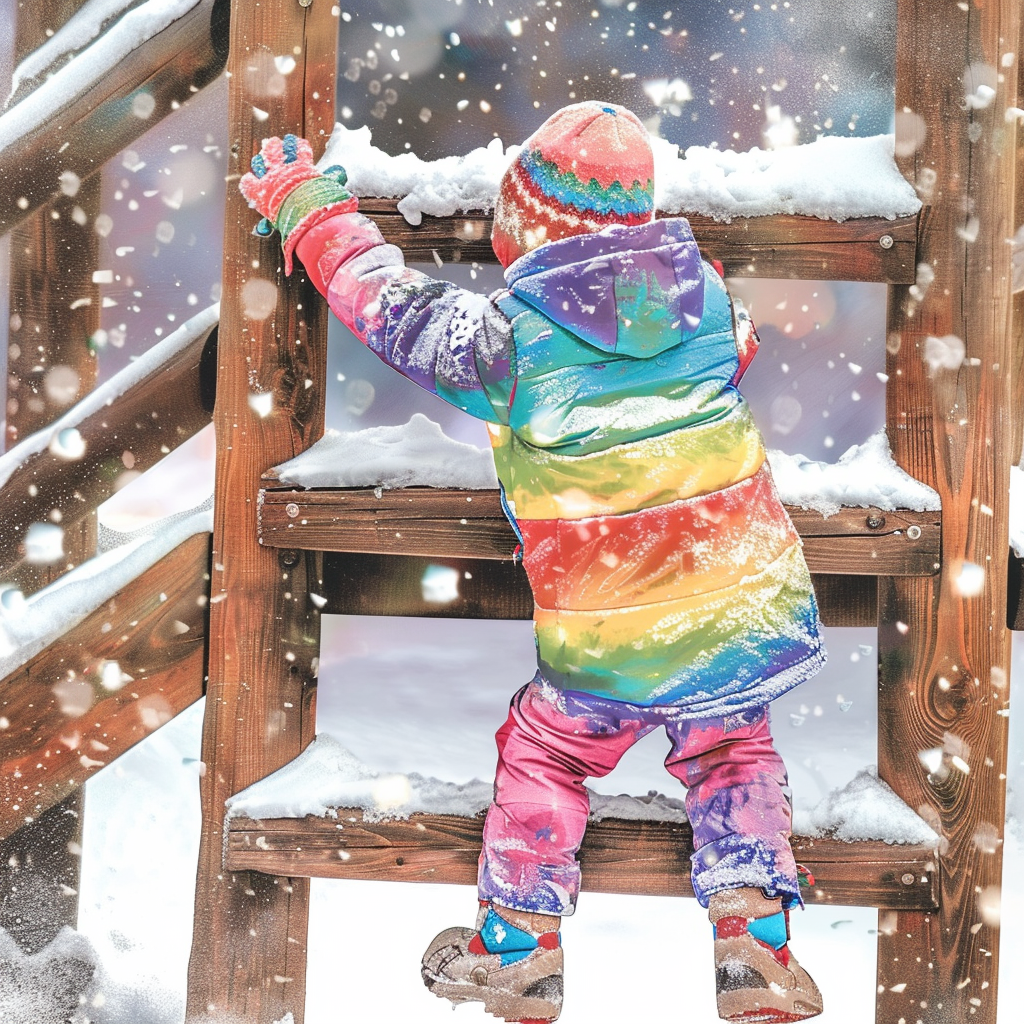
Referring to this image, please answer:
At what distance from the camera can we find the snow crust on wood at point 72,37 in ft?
8.11

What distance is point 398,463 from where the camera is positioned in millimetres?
1785

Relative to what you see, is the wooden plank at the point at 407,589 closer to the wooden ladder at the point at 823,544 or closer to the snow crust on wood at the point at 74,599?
the wooden ladder at the point at 823,544

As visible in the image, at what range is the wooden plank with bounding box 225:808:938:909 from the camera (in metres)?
1.66

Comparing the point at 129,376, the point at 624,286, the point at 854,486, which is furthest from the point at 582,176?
the point at 129,376

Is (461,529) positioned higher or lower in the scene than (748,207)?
lower

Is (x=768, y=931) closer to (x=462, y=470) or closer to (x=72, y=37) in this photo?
(x=462, y=470)

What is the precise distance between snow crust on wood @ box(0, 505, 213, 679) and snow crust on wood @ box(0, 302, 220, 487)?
1.67 feet

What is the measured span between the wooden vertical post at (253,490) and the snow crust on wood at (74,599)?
100 millimetres

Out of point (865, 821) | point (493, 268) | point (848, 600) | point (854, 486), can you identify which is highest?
point (493, 268)

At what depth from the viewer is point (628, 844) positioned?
65.6 inches

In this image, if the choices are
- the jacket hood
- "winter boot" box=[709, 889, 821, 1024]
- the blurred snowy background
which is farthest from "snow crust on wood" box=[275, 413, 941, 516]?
the blurred snowy background

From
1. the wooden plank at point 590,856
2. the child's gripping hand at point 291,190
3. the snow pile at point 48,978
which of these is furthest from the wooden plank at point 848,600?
the snow pile at point 48,978

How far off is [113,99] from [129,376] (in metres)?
0.61

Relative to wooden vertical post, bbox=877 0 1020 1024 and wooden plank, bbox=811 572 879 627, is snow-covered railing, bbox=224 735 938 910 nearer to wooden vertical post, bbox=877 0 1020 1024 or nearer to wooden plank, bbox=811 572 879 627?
wooden vertical post, bbox=877 0 1020 1024
